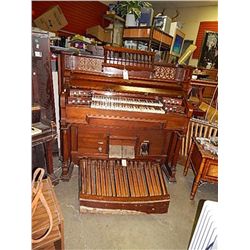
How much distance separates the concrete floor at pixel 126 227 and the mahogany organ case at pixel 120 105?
361mm

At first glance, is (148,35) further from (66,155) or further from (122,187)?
(122,187)

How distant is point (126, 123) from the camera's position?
2.05 meters

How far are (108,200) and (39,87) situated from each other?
1.15m

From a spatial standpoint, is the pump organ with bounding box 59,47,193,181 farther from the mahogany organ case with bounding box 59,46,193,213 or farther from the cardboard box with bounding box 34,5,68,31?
the cardboard box with bounding box 34,5,68,31

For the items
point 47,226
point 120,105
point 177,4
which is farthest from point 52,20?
point 47,226

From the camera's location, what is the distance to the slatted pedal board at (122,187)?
1.84 meters

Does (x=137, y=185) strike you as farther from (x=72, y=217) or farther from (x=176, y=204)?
(x=72, y=217)

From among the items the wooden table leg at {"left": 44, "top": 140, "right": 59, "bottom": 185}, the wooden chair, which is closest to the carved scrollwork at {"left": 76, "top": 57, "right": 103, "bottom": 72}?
the wooden table leg at {"left": 44, "top": 140, "right": 59, "bottom": 185}

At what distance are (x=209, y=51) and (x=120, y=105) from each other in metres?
4.35

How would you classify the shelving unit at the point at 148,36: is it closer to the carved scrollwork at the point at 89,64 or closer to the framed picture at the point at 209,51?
the carved scrollwork at the point at 89,64

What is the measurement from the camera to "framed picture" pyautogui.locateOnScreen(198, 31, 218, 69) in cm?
528
